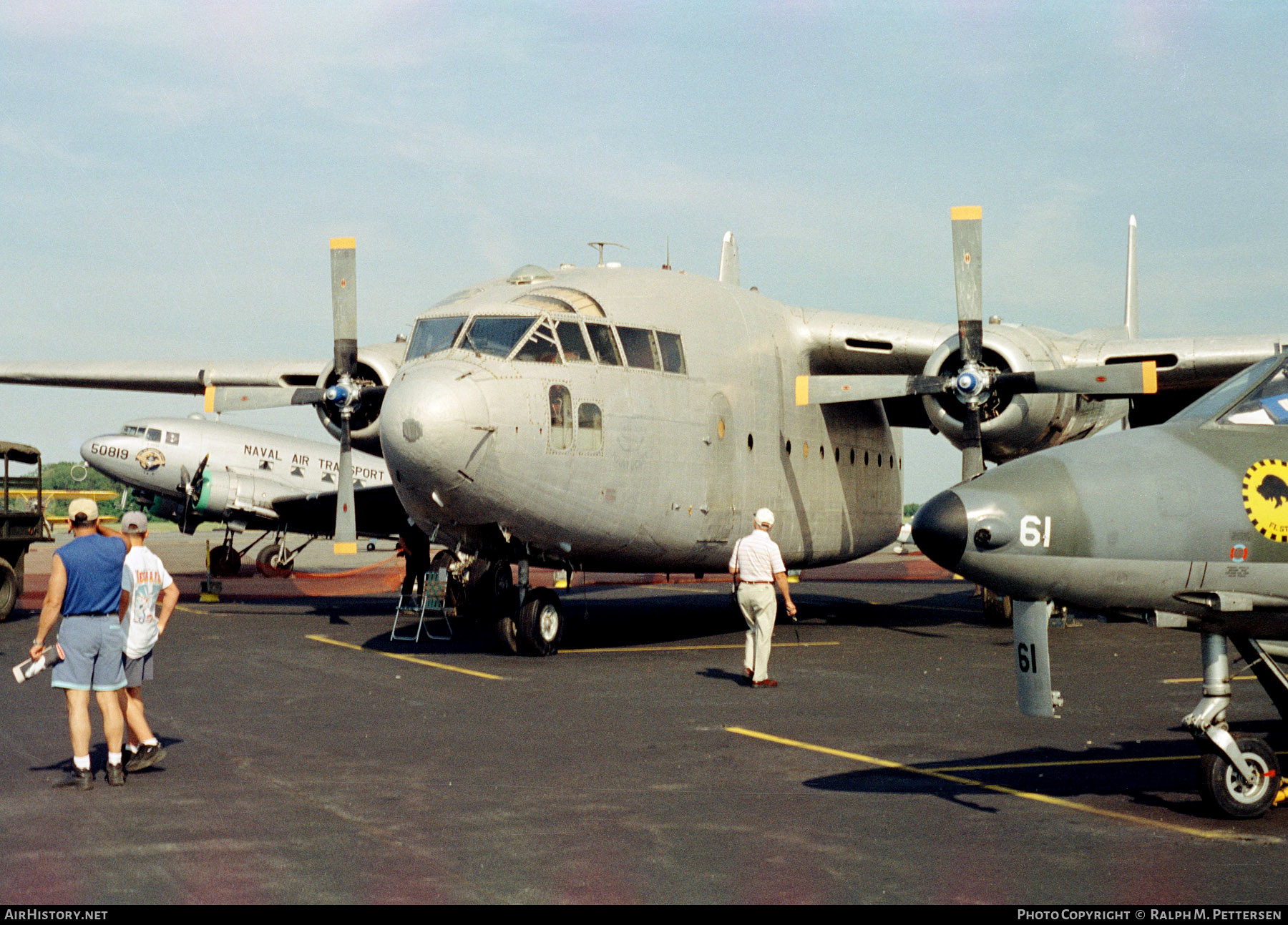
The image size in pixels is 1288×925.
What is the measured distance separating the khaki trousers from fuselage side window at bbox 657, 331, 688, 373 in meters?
3.70

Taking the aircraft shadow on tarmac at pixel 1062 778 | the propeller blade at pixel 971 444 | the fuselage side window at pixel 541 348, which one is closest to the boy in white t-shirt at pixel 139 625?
the aircraft shadow on tarmac at pixel 1062 778

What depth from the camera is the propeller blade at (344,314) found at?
19.2 meters

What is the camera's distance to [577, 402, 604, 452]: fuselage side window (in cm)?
1446

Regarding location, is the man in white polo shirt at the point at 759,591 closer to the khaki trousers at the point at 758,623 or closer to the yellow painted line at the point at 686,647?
the khaki trousers at the point at 758,623

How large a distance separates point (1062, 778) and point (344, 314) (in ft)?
46.1

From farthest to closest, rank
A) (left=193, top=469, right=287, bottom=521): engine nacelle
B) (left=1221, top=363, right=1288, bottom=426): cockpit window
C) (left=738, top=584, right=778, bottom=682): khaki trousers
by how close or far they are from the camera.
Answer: (left=193, top=469, right=287, bottom=521): engine nacelle, (left=738, top=584, right=778, bottom=682): khaki trousers, (left=1221, top=363, right=1288, bottom=426): cockpit window

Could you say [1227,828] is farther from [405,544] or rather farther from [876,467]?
[405,544]

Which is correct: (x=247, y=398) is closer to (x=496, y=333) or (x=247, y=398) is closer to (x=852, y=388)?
(x=496, y=333)

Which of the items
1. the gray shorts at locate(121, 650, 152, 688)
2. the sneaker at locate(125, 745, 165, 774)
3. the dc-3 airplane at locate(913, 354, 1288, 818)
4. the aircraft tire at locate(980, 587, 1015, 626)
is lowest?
the aircraft tire at locate(980, 587, 1015, 626)

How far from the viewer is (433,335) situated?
15.1 metres

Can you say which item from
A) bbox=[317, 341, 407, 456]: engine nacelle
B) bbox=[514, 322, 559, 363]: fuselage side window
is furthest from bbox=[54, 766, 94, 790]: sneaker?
bbox=[317, 341, 407, 456]: engine nacelle

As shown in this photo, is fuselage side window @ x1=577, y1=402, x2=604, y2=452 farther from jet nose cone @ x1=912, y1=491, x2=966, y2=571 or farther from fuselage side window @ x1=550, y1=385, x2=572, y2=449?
jet nose cone @ x1=912, y1=491, x2=966, y2=571

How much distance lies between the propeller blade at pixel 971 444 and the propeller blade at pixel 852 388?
61 centimetres

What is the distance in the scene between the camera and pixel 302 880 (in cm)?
569
